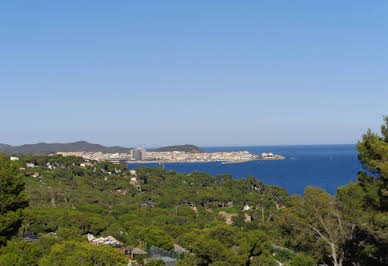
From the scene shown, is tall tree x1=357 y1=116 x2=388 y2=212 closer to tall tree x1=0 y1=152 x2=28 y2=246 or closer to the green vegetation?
the green vegetation

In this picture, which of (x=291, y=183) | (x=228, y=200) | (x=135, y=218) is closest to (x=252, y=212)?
(x=228, y=200)

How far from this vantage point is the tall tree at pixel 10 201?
36.3ft

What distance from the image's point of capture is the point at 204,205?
35.3 m

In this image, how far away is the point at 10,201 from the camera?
11.4 m

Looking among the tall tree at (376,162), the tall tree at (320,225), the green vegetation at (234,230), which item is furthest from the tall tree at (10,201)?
the tall tree at (376,162)

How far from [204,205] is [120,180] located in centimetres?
1208

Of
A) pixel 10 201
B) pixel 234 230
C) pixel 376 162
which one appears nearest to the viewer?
pixel 376 162

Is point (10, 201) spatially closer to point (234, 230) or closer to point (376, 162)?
point (234, 230)

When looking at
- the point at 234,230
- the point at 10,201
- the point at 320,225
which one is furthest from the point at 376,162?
the point at 10,201

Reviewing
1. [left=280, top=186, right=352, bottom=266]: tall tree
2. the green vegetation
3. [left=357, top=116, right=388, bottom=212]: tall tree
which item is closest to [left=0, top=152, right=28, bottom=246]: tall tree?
the green vegetation

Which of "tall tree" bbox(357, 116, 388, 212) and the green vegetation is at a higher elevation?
"tall tree" bbox(357, 116, 388, 212)

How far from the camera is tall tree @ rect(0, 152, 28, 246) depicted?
435 inches

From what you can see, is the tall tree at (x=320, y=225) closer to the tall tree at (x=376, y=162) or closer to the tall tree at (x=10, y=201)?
the tall tree at (x=376, y=162)

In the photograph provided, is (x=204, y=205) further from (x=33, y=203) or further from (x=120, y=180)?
(x=33, y=203)
